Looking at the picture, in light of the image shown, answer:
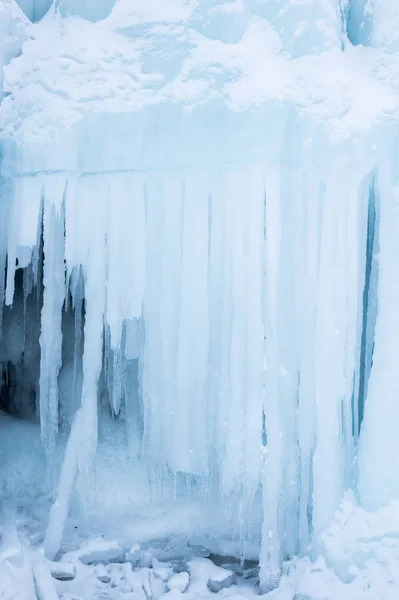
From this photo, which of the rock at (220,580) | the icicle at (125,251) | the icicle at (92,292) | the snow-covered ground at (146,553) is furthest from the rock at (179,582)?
the icicle at (125,251)

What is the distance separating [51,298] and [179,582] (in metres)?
2.18

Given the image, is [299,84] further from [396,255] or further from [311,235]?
[396,255]

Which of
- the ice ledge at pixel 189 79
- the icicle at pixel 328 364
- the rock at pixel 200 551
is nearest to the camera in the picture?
the ice ledge at pixel 189 79

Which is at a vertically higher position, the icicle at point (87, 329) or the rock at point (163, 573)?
the icicle at point (87, 329)

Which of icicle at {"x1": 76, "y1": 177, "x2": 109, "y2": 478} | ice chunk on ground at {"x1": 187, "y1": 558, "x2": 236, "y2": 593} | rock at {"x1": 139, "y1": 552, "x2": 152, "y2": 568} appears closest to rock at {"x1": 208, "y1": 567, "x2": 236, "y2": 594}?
ice chunk on ground at {"x1": 187, "y1": 558, "x2": 236, "y2": 593}

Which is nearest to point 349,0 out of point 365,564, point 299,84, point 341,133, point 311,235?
point 299,84

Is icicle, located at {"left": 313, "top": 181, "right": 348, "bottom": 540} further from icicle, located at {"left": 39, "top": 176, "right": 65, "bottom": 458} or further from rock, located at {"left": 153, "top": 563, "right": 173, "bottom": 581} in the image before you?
icicle, located at {"left": 39, "top": 176, "right": 65, "bottom": 458}

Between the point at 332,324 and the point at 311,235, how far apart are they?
0.60 metres

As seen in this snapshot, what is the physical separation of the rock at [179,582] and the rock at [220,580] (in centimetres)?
17

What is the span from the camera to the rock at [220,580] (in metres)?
3.81

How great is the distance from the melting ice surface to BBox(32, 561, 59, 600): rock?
34cm

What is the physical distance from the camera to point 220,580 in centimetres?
384

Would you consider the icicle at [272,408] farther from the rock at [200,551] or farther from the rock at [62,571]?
the rock at [62,571]

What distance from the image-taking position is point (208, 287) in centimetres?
385
